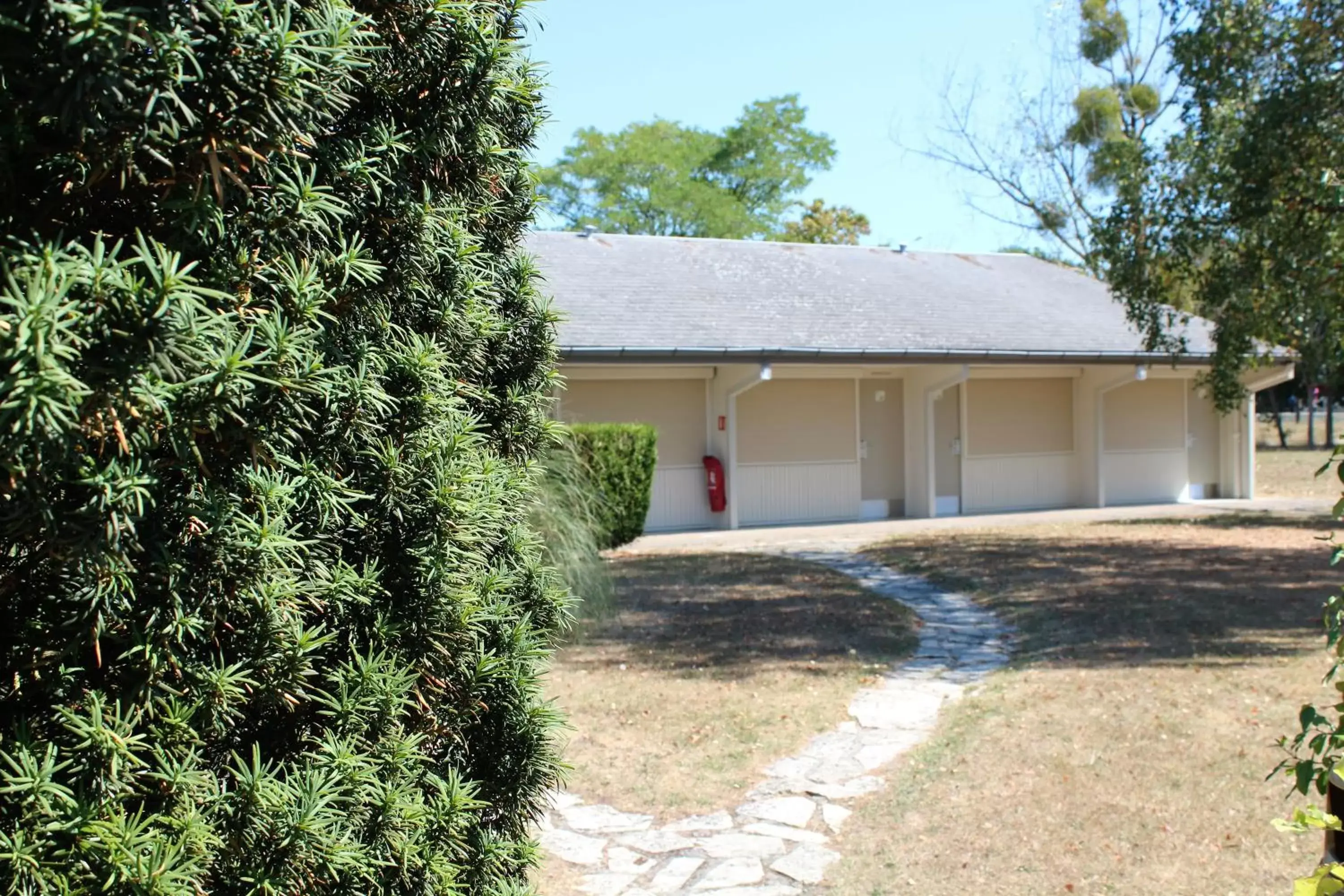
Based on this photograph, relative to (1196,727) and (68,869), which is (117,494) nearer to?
(68,869)

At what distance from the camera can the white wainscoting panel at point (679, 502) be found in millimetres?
17734

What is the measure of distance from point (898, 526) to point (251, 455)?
16732mm

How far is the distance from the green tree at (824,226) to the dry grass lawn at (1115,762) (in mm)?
35722

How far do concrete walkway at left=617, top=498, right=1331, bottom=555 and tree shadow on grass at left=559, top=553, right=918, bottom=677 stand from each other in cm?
245

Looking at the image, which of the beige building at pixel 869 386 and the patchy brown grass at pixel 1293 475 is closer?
the beige building at pixel 869 386

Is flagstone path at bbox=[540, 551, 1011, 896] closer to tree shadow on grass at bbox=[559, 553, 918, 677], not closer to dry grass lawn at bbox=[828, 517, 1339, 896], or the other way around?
dry grass lawn at bbox=[828, 517, 1339, 896]

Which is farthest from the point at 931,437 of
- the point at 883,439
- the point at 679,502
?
the point at 679,502

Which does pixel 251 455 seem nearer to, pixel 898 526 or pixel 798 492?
pixel 898 526

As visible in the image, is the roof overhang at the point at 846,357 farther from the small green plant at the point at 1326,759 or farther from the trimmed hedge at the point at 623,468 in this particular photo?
the small green plant at the point at 1326,759

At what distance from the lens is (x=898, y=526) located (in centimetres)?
1805

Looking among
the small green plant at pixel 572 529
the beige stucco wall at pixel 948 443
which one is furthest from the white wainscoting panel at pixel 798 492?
the small green plant at pixel 572 529

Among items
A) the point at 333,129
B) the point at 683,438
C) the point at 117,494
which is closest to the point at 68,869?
the point at 117,494

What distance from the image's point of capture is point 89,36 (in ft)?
5.10

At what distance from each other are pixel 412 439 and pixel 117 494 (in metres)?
0.81
